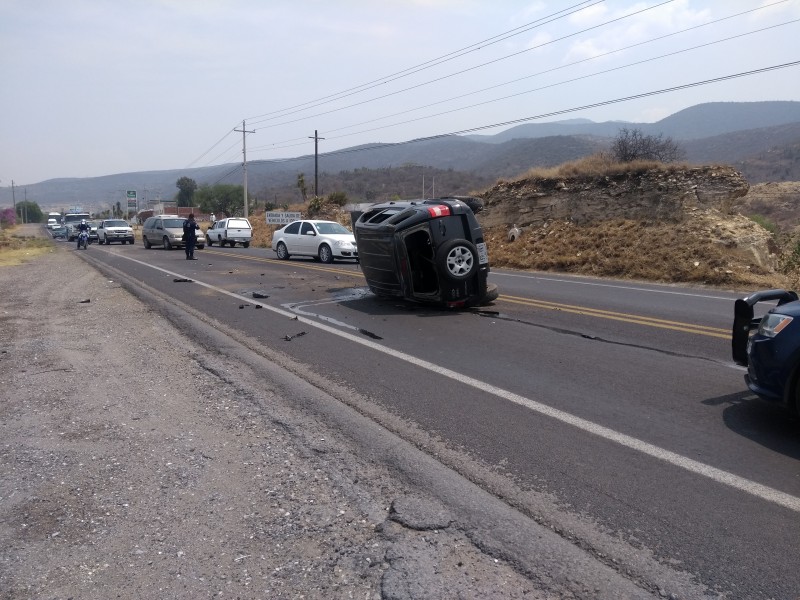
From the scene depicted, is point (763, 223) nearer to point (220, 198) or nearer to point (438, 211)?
point (438, 211)

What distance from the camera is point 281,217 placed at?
50062 mm

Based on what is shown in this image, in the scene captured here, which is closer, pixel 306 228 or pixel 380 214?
pixel 380 214

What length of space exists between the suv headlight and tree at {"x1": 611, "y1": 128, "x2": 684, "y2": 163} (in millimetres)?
29093

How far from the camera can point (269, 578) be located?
3.71 metres

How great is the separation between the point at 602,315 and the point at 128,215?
139 meters

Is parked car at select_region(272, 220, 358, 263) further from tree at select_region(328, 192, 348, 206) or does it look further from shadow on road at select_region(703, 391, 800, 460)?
tree at select_region(328, 192, 348, 206)

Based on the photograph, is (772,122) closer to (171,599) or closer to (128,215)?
(128,215)

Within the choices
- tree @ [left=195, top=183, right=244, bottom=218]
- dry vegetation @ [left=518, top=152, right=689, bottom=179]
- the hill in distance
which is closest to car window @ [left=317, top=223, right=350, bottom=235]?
dry vegetation @ [left=518, top=152, right=689, bottom=179]

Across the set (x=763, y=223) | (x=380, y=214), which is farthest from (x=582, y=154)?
(x=380, y=214)

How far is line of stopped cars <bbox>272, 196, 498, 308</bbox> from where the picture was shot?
12.0 metres

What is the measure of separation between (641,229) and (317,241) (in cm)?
1119

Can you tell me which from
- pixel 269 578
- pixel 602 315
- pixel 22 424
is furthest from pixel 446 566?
pixel 602 315

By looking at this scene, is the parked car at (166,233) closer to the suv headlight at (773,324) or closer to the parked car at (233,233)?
the parked car at (233,233)

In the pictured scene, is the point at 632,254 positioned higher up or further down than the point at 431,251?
further down
